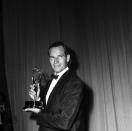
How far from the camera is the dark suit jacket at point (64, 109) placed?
5.13ft

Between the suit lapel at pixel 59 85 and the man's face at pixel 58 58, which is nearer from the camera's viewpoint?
the suit lapel at pixel 59 85

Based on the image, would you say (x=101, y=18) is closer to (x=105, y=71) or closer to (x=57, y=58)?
(x=105, y=71)

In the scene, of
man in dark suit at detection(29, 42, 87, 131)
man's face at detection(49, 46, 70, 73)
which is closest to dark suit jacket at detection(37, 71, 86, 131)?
man in dark suit at detection(29, 42, 87, 131)

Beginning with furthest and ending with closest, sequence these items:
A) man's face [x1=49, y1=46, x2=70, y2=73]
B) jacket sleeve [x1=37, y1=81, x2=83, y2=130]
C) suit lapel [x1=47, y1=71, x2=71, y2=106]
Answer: man's face [x1=49, y1=46, x2=70, y2=73]
suit lapel [x1=47, y1=71, x2=71, y2=106]
jacket sleeve [x1=37, y1=81, x2=83, y2=130]

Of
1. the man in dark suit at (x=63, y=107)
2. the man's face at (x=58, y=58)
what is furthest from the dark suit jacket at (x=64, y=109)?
the man's face at (x=58, y=58)

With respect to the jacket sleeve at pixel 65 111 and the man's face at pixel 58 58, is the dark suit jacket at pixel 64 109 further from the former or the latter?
the man's face at pixel 58 58

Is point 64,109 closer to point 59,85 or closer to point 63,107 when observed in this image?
point 63,107

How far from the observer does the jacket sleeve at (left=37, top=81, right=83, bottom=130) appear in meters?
1.56

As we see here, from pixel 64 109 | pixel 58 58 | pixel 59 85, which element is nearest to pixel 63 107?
pixel 64 109

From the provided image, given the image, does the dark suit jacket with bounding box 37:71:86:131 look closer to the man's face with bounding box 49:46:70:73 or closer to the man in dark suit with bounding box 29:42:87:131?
the man in dark suit with bounding box 29:42:87:131

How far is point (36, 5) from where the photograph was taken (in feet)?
10.4

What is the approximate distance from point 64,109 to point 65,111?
0.01 meters

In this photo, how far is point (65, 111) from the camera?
157 cm

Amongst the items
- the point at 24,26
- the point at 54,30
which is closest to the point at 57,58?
the point at 54,30
